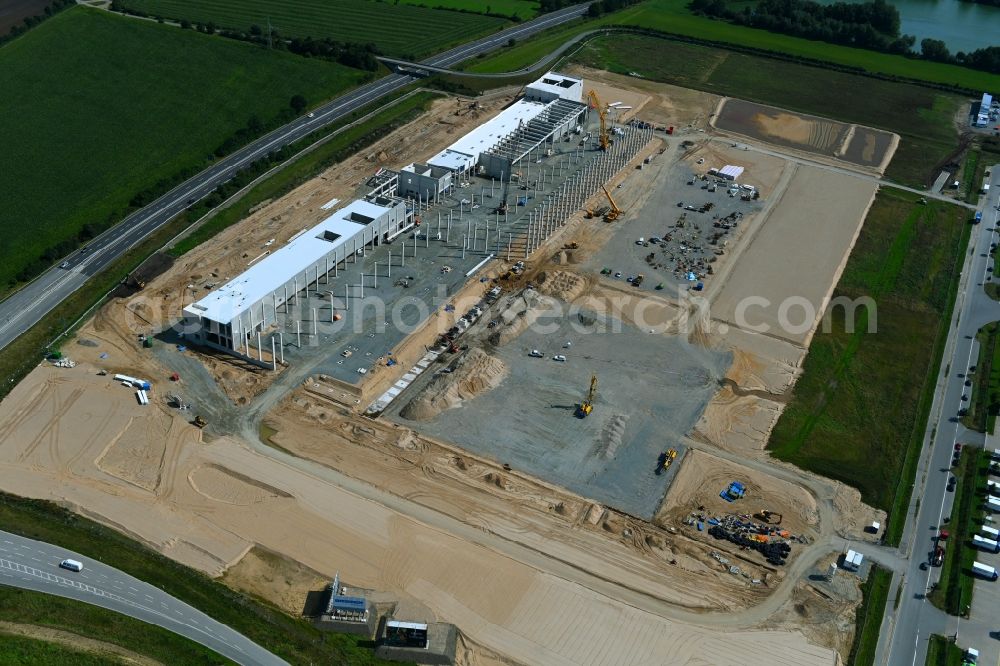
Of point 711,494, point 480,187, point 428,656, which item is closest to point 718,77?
point 480,187

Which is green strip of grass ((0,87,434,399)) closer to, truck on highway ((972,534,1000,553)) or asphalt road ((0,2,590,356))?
asphalt road ((0,2,590,356))

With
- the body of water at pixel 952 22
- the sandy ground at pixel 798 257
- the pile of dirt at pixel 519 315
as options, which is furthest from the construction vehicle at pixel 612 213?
the body of water at pixel 952 22

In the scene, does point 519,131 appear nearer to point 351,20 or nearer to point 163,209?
point 163,209

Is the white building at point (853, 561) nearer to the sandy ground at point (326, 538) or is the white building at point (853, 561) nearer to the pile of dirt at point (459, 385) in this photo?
the sandy ground at point (326, 538)

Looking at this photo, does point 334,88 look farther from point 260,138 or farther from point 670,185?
point 670,185

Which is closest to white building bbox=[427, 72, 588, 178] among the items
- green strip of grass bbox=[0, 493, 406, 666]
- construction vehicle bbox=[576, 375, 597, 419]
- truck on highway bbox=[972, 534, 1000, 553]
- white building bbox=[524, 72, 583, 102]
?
white building bbox=[524, 72, 583, 102]

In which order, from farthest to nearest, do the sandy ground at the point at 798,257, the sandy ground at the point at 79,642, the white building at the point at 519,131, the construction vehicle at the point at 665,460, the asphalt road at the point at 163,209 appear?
the white building at the point at 519,131, the sandy ground at the point at 798,257, the asphalt road at the point at 163,209, the construction vehicle at the point at 665,460, the sandy ground at the point at 79,642
